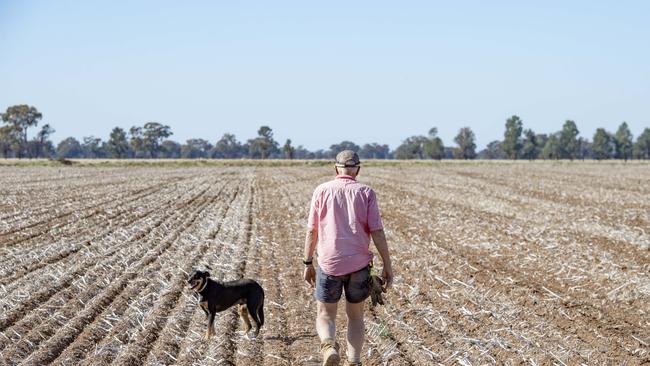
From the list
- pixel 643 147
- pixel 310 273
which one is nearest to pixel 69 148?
pixel 643 147

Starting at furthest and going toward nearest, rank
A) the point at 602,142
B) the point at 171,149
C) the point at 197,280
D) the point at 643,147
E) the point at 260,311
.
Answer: the point at 171,149 → the point at 643,147 → the point at 602,142 → the point at 260,311 → the point at 197,280

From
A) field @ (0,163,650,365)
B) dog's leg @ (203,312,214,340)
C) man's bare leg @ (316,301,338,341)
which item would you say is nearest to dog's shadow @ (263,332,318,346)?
field @ (0,163,650,365)

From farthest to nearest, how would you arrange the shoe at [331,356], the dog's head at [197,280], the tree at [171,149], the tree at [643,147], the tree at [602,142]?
the tree at [171,149] < the tree at [643,147] < the tree at [602,142] < the dog's head at [197,280] < the shoe at [331,356]

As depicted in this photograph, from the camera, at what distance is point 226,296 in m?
6.59

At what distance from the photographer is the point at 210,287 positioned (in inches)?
254

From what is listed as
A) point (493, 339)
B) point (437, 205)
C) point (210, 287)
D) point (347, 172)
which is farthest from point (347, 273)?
point (437, 205)

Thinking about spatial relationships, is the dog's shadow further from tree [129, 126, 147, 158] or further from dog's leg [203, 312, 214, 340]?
tree [129, 126, 147, 158]

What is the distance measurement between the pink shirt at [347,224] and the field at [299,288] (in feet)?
4.43

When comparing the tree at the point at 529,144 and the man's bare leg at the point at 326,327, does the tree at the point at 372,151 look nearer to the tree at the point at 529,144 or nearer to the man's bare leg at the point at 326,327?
the tree at the point at 529,144

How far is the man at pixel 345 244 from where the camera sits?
17.8ft

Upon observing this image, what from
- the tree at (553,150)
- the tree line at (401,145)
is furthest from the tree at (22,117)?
the tree at (553,150)

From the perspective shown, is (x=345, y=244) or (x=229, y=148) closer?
(x=345, y=244)

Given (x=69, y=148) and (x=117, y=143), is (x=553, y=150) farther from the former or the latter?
(x=69, y=148)

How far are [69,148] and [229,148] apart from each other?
151ft
